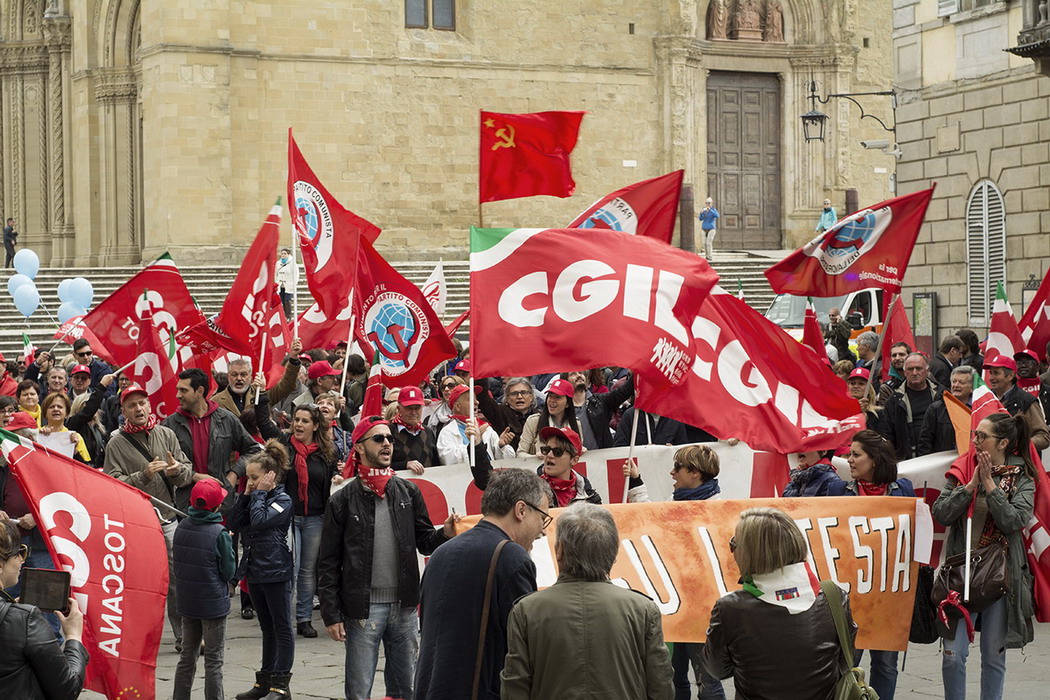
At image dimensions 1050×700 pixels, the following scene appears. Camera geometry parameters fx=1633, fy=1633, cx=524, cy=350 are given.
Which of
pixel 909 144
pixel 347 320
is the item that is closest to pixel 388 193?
pixel 909 144

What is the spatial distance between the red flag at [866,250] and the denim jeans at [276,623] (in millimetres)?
4034

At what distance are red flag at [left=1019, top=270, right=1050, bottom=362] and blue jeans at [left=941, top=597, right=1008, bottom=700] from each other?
7133 mm

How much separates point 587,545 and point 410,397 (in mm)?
5496

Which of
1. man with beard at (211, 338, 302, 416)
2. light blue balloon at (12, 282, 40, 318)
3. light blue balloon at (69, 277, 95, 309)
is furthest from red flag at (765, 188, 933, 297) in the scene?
light blue balloon at (12, 282, 40, 318)

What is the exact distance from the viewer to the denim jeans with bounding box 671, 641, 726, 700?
24.3ft

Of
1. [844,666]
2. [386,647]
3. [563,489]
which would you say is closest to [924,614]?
[563,489]

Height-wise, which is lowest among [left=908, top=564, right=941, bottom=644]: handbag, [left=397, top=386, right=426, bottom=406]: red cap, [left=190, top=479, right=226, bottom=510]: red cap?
[left=908, top=564, right=941, bottom=644]: handbag

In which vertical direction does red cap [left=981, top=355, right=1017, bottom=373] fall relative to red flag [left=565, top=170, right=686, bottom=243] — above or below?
below

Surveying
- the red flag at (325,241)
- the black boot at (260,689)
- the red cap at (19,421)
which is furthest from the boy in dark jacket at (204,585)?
the red flag at (325,241)

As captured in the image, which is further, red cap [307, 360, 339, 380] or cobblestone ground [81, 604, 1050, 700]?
red cap [307, 360, 339, 380]

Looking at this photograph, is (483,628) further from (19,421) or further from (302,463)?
(19,421)

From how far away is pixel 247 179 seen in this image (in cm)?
3366

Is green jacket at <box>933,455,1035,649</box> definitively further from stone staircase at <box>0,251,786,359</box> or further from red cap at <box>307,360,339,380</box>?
stone staircase at <box>0,251,786,359</box>

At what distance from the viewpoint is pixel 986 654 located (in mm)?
7297
